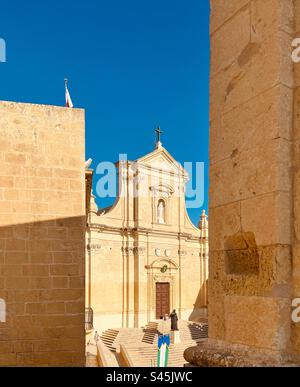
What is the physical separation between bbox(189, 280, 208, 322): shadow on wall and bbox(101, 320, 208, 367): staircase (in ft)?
9.98

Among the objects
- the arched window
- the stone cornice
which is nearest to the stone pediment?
the arched window

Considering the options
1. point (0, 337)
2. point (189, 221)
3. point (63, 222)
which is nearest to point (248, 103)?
point (63, 222)

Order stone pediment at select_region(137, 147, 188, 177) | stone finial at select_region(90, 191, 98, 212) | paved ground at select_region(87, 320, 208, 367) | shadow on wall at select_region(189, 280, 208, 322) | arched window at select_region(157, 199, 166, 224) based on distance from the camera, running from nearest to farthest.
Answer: paved ground at select_region(87, 320, 208, 367), stone finial at select_region(90, 191, 98, 212), stone pediment at select_region(137, 147, 188, 177), arched window at select_region(157, 199, 166, 224), shadow on wall at select_region(189, 280, 208, 322)

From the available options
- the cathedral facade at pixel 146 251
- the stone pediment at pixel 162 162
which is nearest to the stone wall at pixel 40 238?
the cathedral facade at pixel 146 251

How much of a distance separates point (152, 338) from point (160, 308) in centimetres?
460

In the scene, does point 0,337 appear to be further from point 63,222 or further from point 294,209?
point 294,209

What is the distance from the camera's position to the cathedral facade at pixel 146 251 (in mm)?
22609

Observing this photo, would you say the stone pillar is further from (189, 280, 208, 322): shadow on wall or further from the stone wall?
(189, 280, 208, 322): shadow on wall

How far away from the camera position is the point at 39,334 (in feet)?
20.0

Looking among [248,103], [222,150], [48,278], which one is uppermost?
[248,103]

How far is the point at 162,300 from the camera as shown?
2480 centimetres

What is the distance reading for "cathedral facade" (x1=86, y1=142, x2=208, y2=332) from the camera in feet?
74.2

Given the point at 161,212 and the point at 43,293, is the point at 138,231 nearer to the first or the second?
the point at 161,212

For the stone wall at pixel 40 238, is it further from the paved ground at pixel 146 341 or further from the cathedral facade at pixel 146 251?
the cathedral facade at pixel 146 251
